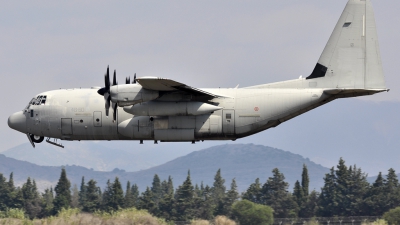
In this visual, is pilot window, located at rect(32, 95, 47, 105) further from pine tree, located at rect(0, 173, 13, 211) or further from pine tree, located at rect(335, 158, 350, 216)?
pine tree, located at rect(335, 158, 350, 216)

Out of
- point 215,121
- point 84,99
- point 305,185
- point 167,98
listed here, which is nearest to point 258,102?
point 215,121

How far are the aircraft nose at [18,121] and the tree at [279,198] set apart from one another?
5586 cm

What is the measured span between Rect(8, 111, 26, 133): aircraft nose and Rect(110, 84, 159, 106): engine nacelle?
7.59 m

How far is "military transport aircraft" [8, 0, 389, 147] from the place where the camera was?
39.9 meters

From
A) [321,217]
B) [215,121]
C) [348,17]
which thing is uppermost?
[348,17]

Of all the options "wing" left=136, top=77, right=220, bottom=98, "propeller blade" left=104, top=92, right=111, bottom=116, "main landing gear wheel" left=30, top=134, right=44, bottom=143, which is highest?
"wing" left=136, top=77, right=220, bottom=98

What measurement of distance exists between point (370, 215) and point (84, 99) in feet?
197

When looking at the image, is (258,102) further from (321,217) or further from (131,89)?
(321,217)

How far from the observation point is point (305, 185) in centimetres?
10888

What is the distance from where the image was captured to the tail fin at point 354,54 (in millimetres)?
40625

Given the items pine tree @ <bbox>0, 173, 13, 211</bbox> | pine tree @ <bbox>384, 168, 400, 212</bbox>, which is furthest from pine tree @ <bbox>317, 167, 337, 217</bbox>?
pine tree @ <bbox>0, 173, 13, 211</bbox>

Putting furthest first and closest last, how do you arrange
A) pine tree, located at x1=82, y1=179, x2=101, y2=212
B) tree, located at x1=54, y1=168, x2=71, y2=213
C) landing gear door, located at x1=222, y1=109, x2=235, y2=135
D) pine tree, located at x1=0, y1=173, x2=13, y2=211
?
1. pine tree, located at x1=0, y1=173, x2=13, y2=211
2. pine tree, located at x1=82, y1=179, x2=101, y2=212
3. tree, located at x1=54, y1=168, x2=71, y2=213
4. landing gear door, located at x1=222, y1=109, x2=235, y2=135

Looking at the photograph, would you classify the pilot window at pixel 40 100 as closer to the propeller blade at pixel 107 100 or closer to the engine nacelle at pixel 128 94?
the propeller blade at pixel 107 100

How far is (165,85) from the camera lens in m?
38.3
